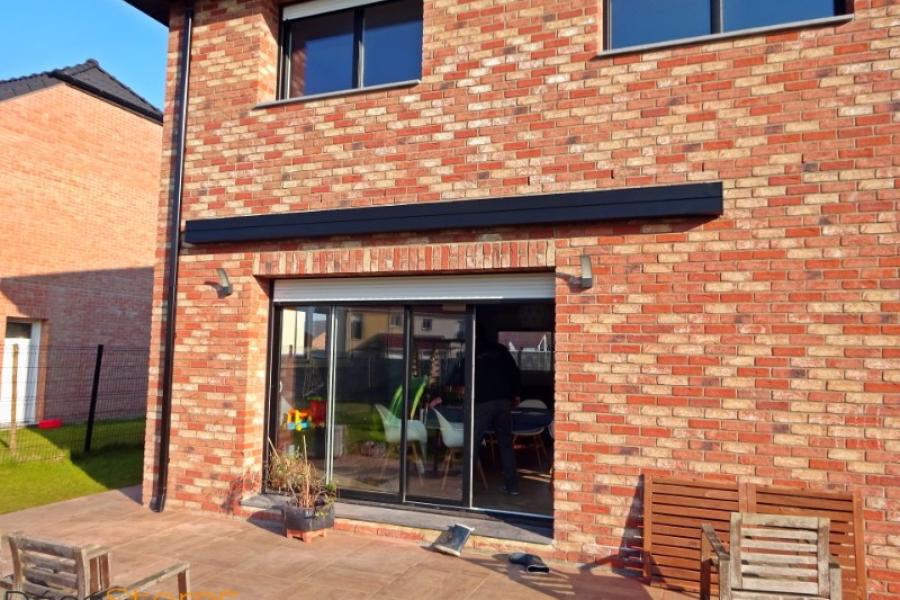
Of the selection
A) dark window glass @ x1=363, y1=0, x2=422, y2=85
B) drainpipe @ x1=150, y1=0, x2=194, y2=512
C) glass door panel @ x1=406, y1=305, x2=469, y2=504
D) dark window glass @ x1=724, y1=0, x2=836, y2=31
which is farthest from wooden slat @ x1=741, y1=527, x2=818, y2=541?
drainpipe @ x1=150, y1=0, x2=194, y2=512

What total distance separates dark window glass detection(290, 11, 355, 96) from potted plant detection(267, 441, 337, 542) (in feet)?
12.9

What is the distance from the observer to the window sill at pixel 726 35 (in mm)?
5008

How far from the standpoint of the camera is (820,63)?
5.04 metres

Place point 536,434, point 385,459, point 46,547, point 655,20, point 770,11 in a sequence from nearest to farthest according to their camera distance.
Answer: point 46,547 → point 770,11 → point 655,20 → point 385,459 → point 536,434

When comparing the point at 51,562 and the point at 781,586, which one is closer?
the point at 51,562

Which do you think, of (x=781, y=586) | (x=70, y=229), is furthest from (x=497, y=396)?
(x=70, y=229)

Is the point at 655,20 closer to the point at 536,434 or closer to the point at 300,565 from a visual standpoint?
the point at 536,434

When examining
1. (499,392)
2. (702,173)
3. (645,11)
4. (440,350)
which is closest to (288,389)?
(440,350)

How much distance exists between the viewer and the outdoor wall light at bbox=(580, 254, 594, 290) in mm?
5449

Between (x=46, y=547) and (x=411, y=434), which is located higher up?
(x=411, y=434)

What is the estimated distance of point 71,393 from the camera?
48.0 feet

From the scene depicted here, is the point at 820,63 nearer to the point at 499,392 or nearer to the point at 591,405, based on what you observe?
the point at 591,405

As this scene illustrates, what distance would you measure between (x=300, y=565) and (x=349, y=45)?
5.10 m

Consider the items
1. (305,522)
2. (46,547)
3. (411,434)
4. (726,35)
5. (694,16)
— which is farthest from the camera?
(411,434)
